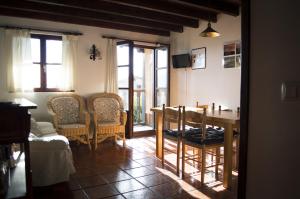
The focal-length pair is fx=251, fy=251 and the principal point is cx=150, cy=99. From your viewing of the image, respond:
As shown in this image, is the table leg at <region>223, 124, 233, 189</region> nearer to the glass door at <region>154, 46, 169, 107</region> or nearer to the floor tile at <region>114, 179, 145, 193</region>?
the floor tile at <region>114, 179, 145, 193</region>

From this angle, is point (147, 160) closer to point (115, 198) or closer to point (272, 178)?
point (115, 198)

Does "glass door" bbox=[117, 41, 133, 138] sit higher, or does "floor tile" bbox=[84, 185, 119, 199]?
"glass door" bbox=[117, 41, 133, 138]

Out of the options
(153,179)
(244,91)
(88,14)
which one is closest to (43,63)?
(88,14)

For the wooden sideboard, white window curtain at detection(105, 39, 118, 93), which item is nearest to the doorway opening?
white window curtain at detection(105, 39, 118, 93)

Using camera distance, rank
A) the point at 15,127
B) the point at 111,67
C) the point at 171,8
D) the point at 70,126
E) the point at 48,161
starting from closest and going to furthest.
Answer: the point at 15,127, the point at 48,161, the point at 171,8, the point at 70,126, the point at 111,67

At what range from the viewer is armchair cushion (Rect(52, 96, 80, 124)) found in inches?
179

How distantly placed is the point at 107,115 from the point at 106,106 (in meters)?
0.18

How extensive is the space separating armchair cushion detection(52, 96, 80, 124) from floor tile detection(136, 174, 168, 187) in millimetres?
2165

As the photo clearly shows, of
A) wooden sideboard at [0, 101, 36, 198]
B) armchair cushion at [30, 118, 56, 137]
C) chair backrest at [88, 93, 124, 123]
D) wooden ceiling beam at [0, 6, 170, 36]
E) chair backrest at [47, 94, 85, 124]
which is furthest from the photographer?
chair backrest at [88, 93, 124, 123]

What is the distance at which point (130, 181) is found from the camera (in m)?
3.00

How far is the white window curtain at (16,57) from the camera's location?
4277 millimetres

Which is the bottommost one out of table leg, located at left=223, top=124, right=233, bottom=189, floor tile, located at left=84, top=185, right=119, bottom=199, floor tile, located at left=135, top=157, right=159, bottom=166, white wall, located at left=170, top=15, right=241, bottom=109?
floor tile, located at left=84, top=185, right=119, bottom=199

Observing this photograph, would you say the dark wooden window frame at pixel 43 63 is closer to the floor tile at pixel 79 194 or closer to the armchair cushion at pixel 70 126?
the armchair cushion at pixel 70 126

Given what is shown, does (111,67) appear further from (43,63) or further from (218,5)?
(218,5)
